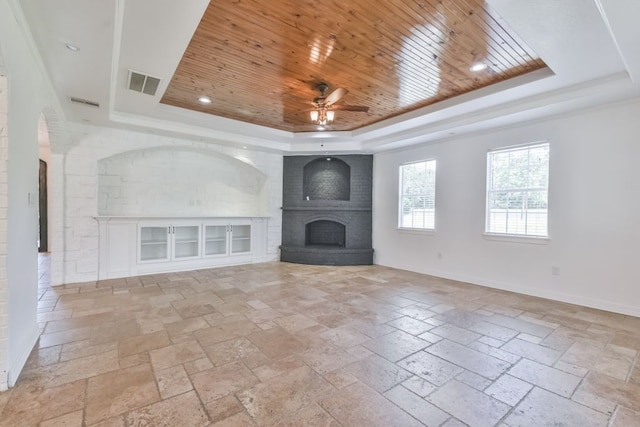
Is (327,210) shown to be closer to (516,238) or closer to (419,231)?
(419,231)

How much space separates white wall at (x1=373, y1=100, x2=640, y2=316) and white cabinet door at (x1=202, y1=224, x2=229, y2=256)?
13.8 ft

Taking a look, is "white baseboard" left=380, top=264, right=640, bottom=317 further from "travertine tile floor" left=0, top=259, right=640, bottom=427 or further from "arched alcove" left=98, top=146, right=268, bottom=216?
"arched alcove" left=98, top=146, right=268, bottom=216

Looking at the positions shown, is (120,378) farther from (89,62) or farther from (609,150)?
(609,150)

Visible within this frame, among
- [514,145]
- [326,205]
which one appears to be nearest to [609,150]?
[514,145]

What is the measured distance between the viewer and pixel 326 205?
22.8 feet

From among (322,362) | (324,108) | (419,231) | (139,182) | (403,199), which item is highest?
(324,108)

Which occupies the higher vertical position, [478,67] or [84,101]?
[478,67]

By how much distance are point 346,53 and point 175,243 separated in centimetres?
456

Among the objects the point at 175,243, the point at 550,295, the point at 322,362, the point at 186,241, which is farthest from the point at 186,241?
the point at 550,295

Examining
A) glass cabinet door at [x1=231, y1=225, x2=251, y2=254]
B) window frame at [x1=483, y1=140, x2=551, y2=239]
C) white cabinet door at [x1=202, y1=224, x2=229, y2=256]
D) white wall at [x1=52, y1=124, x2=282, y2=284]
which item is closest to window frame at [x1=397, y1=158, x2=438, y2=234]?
window frame at [x1=483, y1=140, x2=551, y2=239]

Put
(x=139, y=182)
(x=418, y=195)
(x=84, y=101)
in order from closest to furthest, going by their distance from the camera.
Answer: (x=84, y=101)
(x=139, y=182)
(x=418, y=195)

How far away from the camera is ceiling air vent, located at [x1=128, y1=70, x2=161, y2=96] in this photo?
10.8 ft

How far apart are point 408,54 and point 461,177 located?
9.47 ft

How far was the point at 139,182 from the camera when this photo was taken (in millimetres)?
5688
